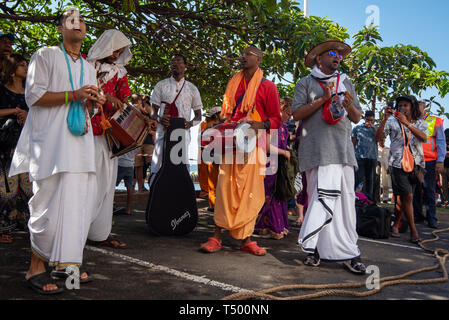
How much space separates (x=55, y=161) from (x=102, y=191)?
1.45 m

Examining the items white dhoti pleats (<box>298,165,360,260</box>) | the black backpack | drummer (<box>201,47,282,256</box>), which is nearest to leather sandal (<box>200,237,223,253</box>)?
drummer (<box>201,47,282,256</box>)

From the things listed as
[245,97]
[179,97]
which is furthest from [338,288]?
[179,97]

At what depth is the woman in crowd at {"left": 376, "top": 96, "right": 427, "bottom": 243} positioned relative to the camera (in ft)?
21.4

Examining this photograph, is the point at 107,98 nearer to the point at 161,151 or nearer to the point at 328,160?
the point at 161,151

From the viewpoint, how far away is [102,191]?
478 cm

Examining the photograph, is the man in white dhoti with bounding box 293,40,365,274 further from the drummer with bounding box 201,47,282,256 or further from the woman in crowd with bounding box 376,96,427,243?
the woman in crowd with bounding box 376,96,427,243

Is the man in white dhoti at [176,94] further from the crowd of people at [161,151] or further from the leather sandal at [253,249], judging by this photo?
the leather sandal at [253,249]

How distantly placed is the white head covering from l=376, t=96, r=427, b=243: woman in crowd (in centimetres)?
392

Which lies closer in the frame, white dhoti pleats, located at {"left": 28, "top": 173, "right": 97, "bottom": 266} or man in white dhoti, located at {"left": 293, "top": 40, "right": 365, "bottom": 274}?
white dhoti pleats, located at {"left": 28, "top": 173, "right": 97, "bottom": 266}

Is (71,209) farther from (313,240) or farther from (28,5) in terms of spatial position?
(28,5)
